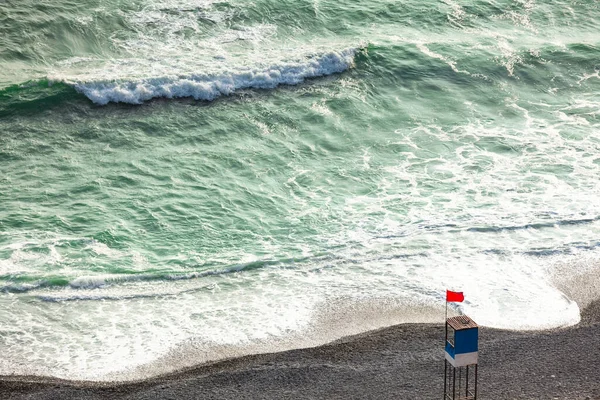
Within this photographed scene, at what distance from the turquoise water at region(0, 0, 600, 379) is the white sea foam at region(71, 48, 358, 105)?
56mm

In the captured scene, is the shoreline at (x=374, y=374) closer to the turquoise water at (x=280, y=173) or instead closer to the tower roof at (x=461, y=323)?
the turquoise water at (x=280, y=173)

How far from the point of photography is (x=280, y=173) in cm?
2072

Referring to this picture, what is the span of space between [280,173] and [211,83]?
4.38 metres

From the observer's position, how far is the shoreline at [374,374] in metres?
13.2

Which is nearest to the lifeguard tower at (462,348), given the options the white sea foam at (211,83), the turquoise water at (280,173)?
the turquoise water at (280,173)

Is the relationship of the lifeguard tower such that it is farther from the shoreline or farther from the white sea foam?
the white sea foam

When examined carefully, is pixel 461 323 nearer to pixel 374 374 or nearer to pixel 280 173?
pixel 374 374

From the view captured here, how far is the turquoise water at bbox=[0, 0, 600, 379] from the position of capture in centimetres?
1554

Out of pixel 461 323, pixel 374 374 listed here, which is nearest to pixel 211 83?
pixel 374 374

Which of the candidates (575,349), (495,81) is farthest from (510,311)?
(495,81)

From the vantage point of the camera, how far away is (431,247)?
17.6 m

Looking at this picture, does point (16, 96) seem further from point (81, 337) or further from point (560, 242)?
point (560, 242)

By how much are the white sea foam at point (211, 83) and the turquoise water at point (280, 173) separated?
0.18ft

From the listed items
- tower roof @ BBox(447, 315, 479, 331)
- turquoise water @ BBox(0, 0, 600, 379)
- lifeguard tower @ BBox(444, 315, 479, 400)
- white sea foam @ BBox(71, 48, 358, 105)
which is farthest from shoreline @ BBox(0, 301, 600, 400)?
white sea foam @ BBox(71, 48, 358, 105)
